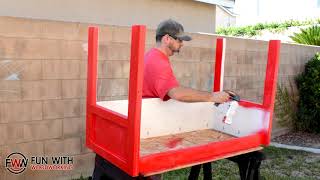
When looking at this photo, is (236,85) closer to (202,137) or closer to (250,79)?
(250,79)

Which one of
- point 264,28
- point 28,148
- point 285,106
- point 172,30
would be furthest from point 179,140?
point 264,28

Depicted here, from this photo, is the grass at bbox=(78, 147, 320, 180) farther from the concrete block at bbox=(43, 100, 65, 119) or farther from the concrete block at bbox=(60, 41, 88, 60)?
the concrete block at bbox=(60, 41, 88, 60)

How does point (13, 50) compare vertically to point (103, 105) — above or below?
above

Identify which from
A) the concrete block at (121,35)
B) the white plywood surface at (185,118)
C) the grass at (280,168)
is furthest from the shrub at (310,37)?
the white plywood surface at (185,118)

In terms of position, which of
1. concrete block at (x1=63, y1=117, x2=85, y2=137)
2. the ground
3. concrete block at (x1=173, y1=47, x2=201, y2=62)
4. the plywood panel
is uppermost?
concrete block at (x1=173, y1=47, x2=201, y2=62)

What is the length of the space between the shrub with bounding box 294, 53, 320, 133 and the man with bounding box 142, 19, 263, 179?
211 inches

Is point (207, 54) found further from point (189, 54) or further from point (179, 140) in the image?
point (179, 140)

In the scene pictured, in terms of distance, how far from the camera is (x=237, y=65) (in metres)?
6.70

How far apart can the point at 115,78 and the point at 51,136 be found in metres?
1.05

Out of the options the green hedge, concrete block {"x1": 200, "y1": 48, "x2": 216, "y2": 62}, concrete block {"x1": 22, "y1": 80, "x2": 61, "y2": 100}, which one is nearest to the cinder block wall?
concrete block {"x1": 22, "y1": 80, "x2": 61, "y2": 100}

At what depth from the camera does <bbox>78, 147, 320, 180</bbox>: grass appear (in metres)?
5.11

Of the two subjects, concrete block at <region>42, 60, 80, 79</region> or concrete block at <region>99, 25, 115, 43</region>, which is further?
concrete block at <region>99, 25, 115, 43</region>

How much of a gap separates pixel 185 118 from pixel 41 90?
1676 mm

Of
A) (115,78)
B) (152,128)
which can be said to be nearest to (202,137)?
(152,128)
